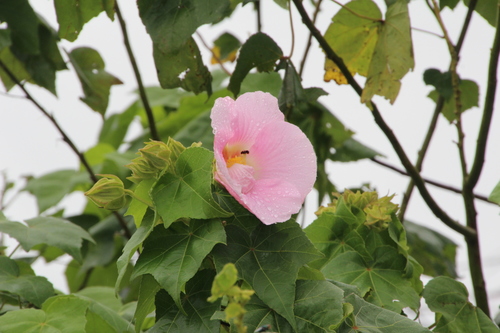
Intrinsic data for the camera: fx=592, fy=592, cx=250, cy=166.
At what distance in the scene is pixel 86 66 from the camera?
1.21 m

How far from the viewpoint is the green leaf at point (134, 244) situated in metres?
0.50

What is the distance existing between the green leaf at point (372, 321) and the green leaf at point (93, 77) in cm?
74

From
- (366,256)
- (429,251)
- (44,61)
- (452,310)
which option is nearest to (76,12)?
(44,61)

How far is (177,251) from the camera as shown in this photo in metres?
0.52

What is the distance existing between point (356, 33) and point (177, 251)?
1.88 ft

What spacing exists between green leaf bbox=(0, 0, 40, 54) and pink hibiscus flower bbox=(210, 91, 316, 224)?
23.6 inches

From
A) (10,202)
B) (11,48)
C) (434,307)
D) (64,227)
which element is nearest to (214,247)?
(434,307)

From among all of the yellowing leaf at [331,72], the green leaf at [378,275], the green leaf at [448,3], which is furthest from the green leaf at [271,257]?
the green leaf at [448,3]

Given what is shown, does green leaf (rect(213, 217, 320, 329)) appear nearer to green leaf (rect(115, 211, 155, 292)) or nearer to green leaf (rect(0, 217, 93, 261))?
green leaf (rect(115, 211, 155, 292))

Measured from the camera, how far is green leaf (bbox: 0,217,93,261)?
0.83 meters

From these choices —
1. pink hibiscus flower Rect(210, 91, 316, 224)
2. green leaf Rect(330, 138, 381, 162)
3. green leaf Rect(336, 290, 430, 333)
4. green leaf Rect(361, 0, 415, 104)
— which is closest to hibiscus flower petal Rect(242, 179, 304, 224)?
pink hibiscus flower Rect(210, 91, 316, 224)

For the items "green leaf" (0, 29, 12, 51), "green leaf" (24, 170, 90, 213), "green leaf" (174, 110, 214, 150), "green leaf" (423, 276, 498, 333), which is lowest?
"green leaf" (24, 170, 90, 213)

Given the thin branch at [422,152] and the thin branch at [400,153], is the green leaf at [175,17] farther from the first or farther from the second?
the thin branch at [422,152]

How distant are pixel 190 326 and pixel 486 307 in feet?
1.61
